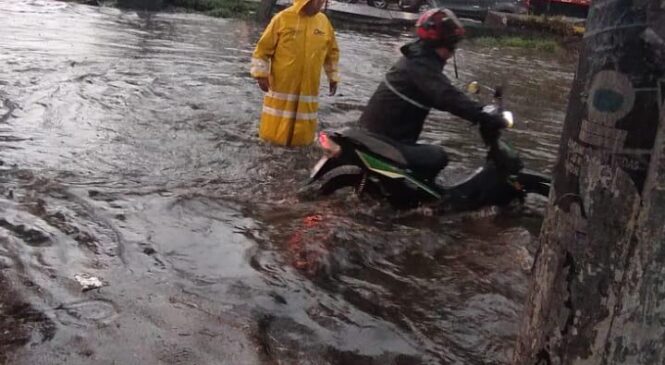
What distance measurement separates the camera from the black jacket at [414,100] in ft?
19.6

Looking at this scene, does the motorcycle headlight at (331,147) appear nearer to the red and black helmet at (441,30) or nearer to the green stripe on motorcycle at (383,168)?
the green stripe on motorcycle at (383,168)

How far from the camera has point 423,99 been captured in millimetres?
6129

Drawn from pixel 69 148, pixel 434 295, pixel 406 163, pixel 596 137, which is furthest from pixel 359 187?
pixel 596 137

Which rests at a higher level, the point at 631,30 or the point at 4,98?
the point at 631,30

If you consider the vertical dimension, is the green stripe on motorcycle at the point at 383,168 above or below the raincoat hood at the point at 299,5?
below

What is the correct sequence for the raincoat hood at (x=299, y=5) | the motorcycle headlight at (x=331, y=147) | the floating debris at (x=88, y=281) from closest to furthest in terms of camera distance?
the floating debris at (x=88, y=281) → the motorcycle headlight at (x=331, y=147) → the raincoat hood at (x=299, y=5)

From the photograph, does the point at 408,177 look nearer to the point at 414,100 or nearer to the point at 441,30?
the point at 414,100

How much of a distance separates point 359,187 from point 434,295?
164 cm

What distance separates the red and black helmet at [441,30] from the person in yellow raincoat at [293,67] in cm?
223

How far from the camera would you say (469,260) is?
18.9ft

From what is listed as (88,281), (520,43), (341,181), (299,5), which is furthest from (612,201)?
(520,43)

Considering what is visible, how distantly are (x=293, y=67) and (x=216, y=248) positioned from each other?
10.2 ft

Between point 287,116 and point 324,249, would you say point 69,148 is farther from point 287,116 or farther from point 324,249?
point 324,249

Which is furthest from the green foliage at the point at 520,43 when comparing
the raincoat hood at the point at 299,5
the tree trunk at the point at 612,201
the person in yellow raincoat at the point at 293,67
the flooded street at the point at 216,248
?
the tree trunk at the point at 612,201
